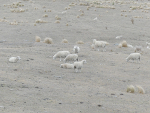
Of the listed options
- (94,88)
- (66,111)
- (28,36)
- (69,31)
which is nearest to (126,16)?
(69,31)

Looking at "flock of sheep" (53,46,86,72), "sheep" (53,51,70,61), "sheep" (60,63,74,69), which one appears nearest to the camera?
"flock of sheep" (53,46,86,72)

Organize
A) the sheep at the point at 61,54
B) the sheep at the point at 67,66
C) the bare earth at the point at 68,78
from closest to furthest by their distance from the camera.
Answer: the bare earth at the point at 68,78 < the sheep at the point at 67,66 < the sheep at the point at 61,54

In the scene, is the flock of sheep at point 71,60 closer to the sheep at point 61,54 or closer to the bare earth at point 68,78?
the sheep at point 61,54

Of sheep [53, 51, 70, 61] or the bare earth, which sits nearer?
the bare earth

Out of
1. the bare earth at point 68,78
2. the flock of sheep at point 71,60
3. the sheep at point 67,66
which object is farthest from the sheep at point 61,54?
the sheep at point 67,66

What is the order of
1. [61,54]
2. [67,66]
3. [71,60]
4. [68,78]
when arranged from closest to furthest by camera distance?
[68,78], [67,66], [71,60], [61,54]

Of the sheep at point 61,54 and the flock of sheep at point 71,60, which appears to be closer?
the flock of sheep at point 71,60

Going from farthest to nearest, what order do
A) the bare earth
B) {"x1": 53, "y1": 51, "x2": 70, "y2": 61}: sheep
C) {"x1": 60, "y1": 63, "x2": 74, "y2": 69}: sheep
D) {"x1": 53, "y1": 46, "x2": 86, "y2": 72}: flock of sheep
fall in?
{"x1": 53, "y1": 51, "x2": 70, "y2": 61}: sheep → {"x1": 60, "y1": 63, "x2": 74, "y2": 69}: sheep → {"x1": 53, "y1": 46, "x2": 86, "y2": 72}: flock of sheep → the bare earth

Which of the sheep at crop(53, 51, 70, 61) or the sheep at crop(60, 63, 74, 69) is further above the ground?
the sheep at crop(53, 51, 70, 61)

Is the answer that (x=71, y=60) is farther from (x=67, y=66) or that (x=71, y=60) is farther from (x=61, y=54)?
(x=67, y=66)

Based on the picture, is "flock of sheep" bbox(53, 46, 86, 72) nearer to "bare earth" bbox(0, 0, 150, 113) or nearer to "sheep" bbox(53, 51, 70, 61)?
"sheep" bbox(53, 51, 70, 61)

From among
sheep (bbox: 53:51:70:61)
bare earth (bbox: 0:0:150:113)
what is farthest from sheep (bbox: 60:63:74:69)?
sheep (bbox: 53:51:70:61)

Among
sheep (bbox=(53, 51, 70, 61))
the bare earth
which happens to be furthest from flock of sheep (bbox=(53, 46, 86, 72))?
the bare earth

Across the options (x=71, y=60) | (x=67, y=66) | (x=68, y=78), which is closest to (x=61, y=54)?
(x=71, y=60)
